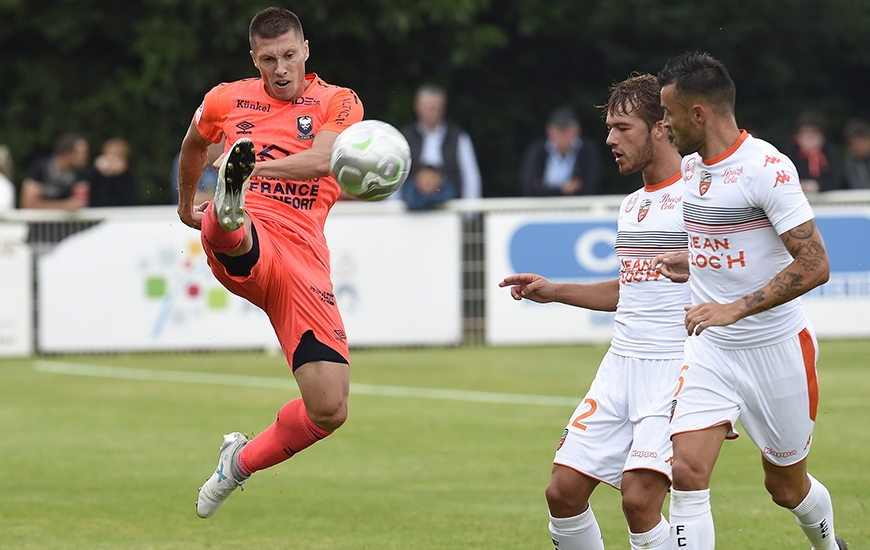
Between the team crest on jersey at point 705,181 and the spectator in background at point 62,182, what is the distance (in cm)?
1185

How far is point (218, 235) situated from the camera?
21.1ft

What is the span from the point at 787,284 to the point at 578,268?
9596mm

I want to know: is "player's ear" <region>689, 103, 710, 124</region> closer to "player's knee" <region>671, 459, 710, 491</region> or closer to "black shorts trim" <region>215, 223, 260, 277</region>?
"player's knee" <region>671, 459, 710, 491</region>

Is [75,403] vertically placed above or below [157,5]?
below

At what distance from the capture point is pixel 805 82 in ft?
82.7

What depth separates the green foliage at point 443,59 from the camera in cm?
2164

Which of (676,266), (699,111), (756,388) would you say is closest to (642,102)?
(699,111)

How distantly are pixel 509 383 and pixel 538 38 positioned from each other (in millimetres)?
12460

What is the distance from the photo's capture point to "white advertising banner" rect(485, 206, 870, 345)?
14.9 m

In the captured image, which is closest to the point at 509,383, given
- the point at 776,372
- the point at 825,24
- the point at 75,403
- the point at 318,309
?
the point at 75,403

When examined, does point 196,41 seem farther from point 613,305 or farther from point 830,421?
point 613,305

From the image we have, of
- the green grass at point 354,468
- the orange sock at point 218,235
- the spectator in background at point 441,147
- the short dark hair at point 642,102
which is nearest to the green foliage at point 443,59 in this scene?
the spectator in background at point 441,147

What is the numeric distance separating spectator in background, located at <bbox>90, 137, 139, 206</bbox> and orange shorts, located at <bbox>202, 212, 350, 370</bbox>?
9.95 meters

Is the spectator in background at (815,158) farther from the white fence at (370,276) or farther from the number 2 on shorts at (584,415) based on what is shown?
the number 2 on shorts at (584,415)
